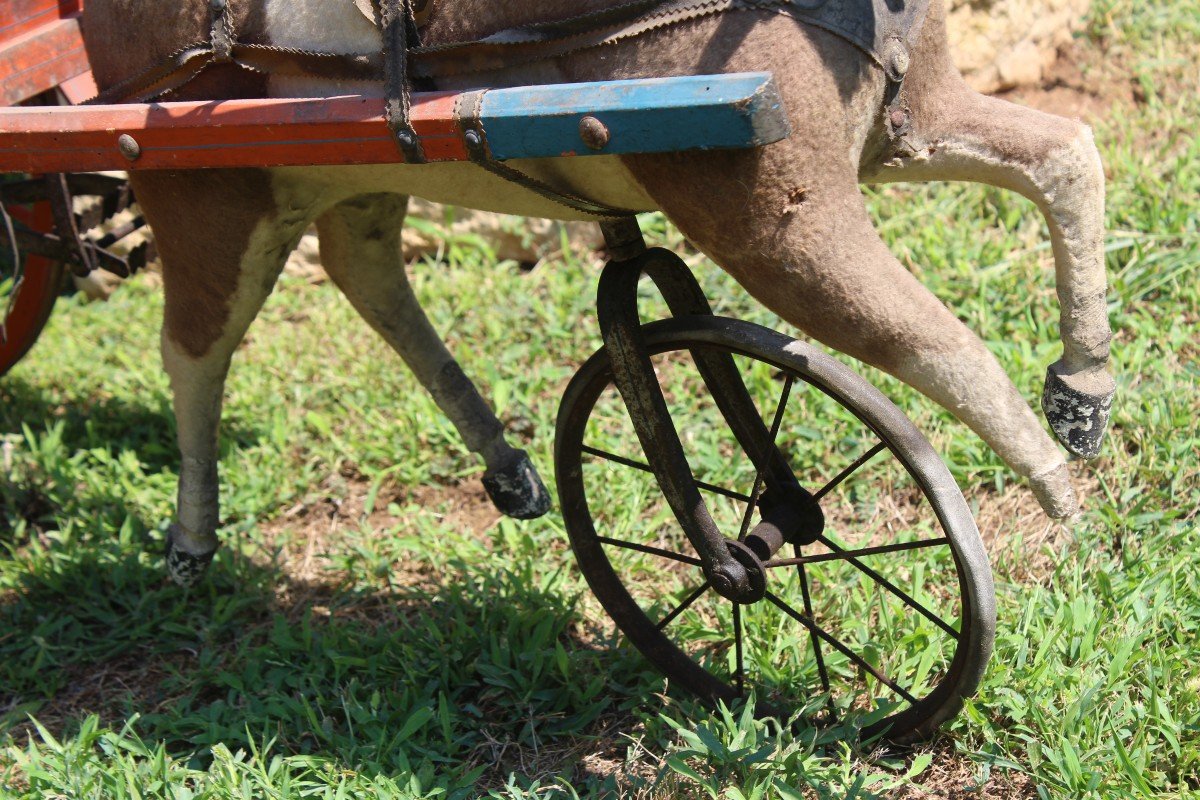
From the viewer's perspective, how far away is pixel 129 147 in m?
2.16

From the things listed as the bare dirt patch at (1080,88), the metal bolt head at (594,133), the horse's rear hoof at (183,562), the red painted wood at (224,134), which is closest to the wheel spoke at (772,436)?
the metal bolt head at (594,133)

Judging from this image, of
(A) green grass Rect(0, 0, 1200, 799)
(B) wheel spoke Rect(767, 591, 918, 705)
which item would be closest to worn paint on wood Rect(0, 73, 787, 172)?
(B) wheel spoke Rect(767, 591, 918, 705)

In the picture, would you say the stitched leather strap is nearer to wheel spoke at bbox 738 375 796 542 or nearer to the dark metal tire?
wheel spoke at bbox 738 375 796 542

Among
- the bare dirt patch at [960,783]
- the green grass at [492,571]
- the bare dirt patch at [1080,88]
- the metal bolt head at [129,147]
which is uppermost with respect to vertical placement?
the metal bolt head at [129,147]

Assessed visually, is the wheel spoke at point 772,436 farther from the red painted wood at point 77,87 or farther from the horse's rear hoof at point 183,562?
the red painted wood at point 77,87

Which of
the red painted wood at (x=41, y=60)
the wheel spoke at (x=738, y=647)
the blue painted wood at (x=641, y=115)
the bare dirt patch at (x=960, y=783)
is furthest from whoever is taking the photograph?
the red painted wood at (x=41, y=60)

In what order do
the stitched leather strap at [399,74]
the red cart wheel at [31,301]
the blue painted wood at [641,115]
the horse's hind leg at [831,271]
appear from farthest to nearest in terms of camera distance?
the red cart wheel at [31,301], the stitched leather strap at [399,74], the horse's hind leg at [831,271], the blue painted wood at [641,115]

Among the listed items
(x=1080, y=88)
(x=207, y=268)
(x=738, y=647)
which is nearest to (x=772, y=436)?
(x=738, y=647)

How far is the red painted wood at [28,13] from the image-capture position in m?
2.73

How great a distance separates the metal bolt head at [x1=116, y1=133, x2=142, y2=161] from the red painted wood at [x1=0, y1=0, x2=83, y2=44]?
0.83m

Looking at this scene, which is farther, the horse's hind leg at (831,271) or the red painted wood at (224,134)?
the red painted wood at (224,134)

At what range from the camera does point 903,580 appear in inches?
109

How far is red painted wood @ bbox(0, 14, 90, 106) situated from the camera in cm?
263

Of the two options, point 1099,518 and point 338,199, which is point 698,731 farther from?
point 338,199
